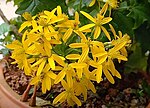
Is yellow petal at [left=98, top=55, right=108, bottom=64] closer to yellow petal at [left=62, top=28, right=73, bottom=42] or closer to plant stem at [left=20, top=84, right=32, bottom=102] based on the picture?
yellow petal at [left=62, top=28, right=73, bottom=42]

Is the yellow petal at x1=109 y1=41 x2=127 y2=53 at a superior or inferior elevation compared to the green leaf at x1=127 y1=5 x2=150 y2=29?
inferior

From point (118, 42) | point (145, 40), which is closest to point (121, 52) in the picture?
point (118, 42)

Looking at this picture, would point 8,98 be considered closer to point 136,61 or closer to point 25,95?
point 25,95

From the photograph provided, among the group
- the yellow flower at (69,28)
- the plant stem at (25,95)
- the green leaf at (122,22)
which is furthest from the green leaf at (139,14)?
the plant stem at (25,95)

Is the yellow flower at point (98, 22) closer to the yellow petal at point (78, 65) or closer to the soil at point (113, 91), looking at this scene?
the yellow petal at point (78, 65)

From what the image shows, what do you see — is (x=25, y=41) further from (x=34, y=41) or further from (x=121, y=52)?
(x=121, y=52)

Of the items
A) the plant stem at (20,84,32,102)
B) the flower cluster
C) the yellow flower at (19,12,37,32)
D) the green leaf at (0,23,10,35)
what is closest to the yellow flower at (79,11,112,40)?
the flower cluster

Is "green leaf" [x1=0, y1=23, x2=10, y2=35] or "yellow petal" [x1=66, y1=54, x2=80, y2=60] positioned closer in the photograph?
"yellow petal" [x1=66, y1=54, x2=80, y2=60]
